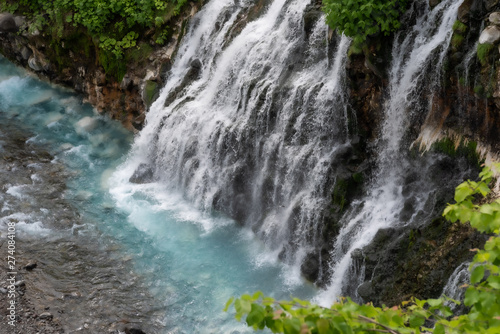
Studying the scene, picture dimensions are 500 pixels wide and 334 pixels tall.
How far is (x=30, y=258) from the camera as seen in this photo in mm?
11016

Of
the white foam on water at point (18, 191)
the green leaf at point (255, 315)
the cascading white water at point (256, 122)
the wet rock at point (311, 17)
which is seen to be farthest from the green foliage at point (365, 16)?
the white foam on water at point (18, 191)

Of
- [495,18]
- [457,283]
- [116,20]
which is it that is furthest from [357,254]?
[116,20]

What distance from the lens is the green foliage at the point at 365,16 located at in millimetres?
9156

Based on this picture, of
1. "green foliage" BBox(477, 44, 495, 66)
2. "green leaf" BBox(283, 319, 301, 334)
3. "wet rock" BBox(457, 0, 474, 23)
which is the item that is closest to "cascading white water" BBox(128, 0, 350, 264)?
"wet rock" BBox(457, 0, 474, 23)

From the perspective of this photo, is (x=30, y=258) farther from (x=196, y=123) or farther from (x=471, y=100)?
(x=471, y=100)

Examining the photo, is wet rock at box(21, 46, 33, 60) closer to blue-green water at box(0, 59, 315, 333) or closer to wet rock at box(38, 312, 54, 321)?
blue-green water at box(0, 59, 315, 333)

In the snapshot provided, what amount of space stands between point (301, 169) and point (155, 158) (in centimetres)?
462

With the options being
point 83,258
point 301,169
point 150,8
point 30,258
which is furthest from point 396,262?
point 150,8

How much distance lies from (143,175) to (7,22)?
329 inches

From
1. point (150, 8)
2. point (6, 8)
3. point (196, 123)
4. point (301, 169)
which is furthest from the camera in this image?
point (6, 8)

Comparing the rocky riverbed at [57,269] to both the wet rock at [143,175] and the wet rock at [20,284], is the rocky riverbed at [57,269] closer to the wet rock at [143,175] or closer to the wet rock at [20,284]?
the wet rock at [20,284]

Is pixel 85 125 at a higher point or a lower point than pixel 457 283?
lower

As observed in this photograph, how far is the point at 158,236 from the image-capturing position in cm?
1190

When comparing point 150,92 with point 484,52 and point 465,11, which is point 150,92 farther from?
point 484,52
